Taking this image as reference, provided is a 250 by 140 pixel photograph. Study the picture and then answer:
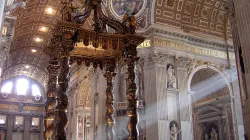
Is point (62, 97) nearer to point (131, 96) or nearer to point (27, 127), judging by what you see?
point (131, 96)

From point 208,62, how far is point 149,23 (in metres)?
3.22

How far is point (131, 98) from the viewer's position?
700 cm

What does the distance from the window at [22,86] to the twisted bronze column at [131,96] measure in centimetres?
1842

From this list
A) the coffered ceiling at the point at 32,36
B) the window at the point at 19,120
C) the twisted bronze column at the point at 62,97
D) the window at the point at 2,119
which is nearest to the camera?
the twisted bronze column at the point at 62,97

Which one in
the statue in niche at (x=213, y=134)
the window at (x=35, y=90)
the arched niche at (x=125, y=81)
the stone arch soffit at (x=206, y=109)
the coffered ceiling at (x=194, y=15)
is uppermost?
the coffered ceiling at (x=194, y=15)

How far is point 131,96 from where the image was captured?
702 cm

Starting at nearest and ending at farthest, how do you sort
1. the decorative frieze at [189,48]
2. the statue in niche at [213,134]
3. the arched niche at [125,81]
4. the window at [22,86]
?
1. the arched niche at [125,81]
2. the decorative frieze at [189,48]
3. the statue in niche at [213,134]
4. the window at [22,86]

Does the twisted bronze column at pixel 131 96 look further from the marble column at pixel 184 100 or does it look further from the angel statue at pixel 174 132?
the marble column at pixel 184 100

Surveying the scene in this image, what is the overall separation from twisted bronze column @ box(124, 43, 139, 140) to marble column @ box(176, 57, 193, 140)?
481cm

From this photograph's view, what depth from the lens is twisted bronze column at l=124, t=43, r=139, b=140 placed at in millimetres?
6754

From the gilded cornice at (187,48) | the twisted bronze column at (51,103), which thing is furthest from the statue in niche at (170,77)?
the twisted bronze column at (51,103)

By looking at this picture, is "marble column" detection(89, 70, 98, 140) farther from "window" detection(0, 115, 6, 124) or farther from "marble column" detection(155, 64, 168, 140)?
"window" detection(0, 115, 6, 124)

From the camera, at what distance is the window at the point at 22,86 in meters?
23.8

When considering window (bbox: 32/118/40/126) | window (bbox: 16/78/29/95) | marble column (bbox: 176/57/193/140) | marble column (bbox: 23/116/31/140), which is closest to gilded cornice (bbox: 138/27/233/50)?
marble column (bbox: 176/57/193/140)
